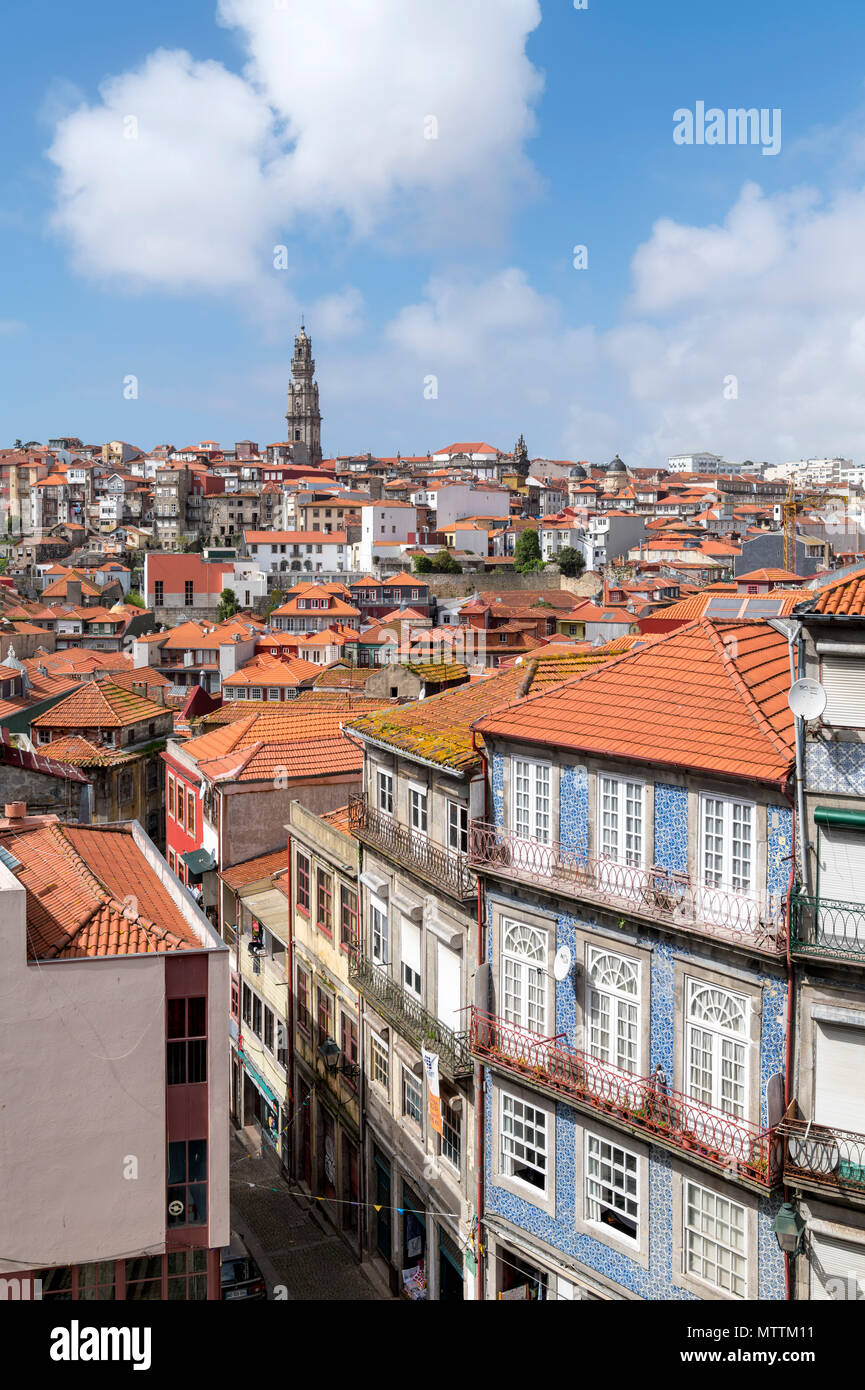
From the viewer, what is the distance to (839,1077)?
11.5m

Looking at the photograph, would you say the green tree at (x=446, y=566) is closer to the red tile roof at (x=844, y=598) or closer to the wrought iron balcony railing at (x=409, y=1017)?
the wrought iron balcony railing at (x=409, y=1017)

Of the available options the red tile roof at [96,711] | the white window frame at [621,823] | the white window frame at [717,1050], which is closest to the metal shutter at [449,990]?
the white window frame at [621,823]

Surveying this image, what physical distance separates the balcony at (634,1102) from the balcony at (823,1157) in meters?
0.19

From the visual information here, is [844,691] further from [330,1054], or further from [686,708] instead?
[330,1054]

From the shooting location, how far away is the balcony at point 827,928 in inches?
443

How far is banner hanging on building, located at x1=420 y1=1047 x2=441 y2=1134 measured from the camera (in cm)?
1670

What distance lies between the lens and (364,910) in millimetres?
20469

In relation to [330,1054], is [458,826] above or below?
above

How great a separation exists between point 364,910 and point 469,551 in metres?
100

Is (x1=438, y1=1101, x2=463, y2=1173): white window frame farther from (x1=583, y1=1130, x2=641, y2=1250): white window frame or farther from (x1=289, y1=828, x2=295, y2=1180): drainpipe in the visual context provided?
(x1=289, y1=828, x2=295, y2=1180): drainpipe

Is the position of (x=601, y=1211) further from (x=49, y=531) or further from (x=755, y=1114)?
(x=49, y=531)

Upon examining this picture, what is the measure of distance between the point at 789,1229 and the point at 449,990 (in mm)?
6797

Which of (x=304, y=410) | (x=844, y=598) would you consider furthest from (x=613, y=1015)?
(x=304, y=410)
